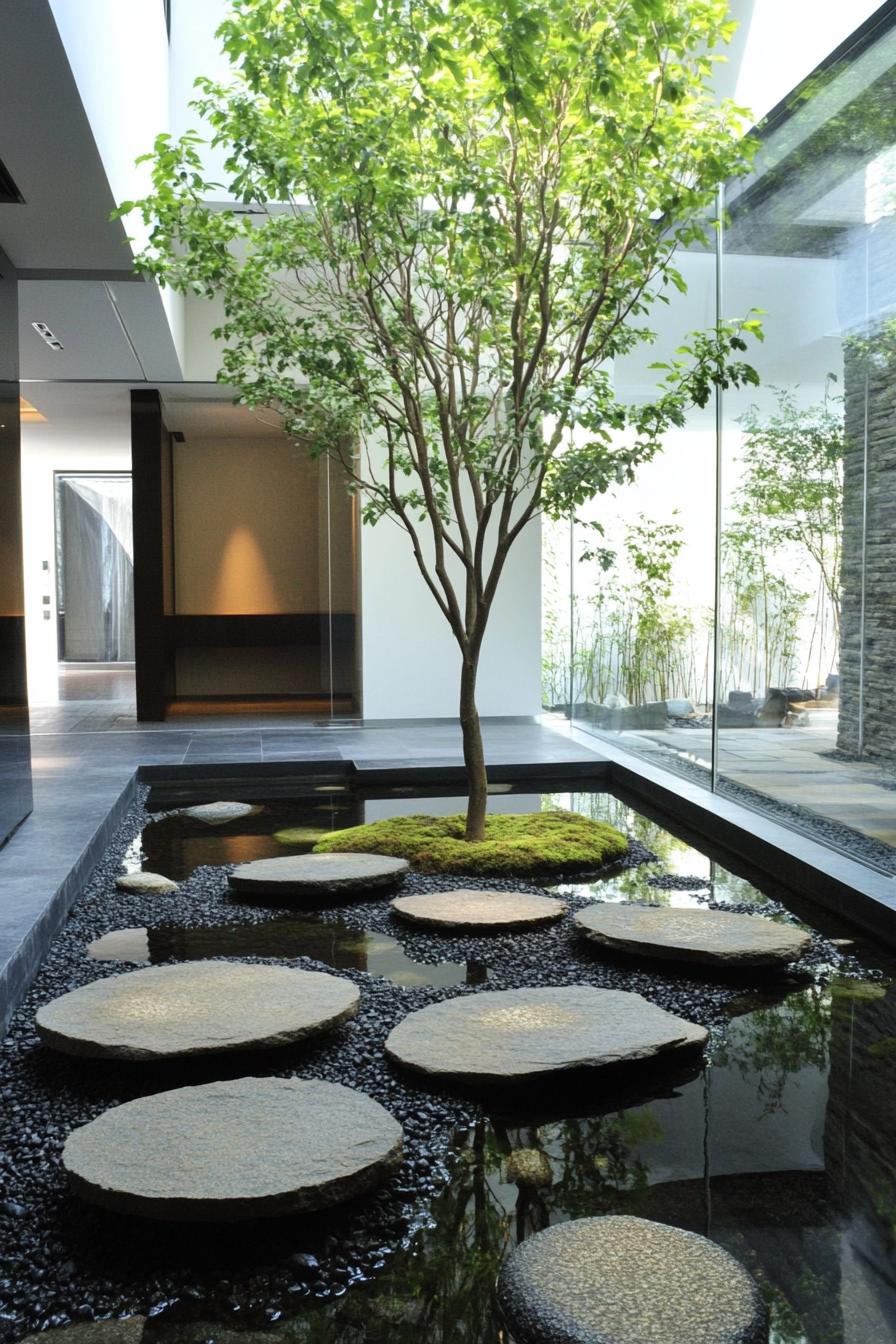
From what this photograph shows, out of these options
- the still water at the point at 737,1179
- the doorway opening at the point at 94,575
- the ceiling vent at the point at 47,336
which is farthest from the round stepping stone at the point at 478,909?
the doorway opening at the point at 94,575

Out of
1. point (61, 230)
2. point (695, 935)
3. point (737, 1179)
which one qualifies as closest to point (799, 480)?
point (695, 935)

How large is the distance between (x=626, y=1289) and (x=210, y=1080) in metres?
1.24

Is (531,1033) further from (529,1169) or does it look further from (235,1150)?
(235,1150)

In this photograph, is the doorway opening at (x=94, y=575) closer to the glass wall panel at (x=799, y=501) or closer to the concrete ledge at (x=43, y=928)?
the glass wall panel at (x=799, y=501)

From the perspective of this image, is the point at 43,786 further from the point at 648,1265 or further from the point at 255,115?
the point at 648,1265

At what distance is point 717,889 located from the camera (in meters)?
4.52

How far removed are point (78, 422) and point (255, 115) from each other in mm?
7717

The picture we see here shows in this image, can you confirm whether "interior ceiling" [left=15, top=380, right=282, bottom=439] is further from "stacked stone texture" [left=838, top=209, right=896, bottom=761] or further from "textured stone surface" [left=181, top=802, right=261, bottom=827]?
"stacked stone texture" [left=838, top=209, right=896, bottom=761]

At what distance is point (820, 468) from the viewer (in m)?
4.74

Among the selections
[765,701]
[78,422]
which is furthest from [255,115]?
[78,422]

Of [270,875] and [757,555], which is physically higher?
[757,555]

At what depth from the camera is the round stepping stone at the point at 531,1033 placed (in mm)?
2701

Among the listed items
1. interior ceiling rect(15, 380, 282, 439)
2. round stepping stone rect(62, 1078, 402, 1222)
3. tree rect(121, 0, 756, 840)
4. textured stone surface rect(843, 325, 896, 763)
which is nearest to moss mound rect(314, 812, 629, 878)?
tree rect(121, 0, 756, 840)

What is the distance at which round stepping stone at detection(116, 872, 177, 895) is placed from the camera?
4527 mm
